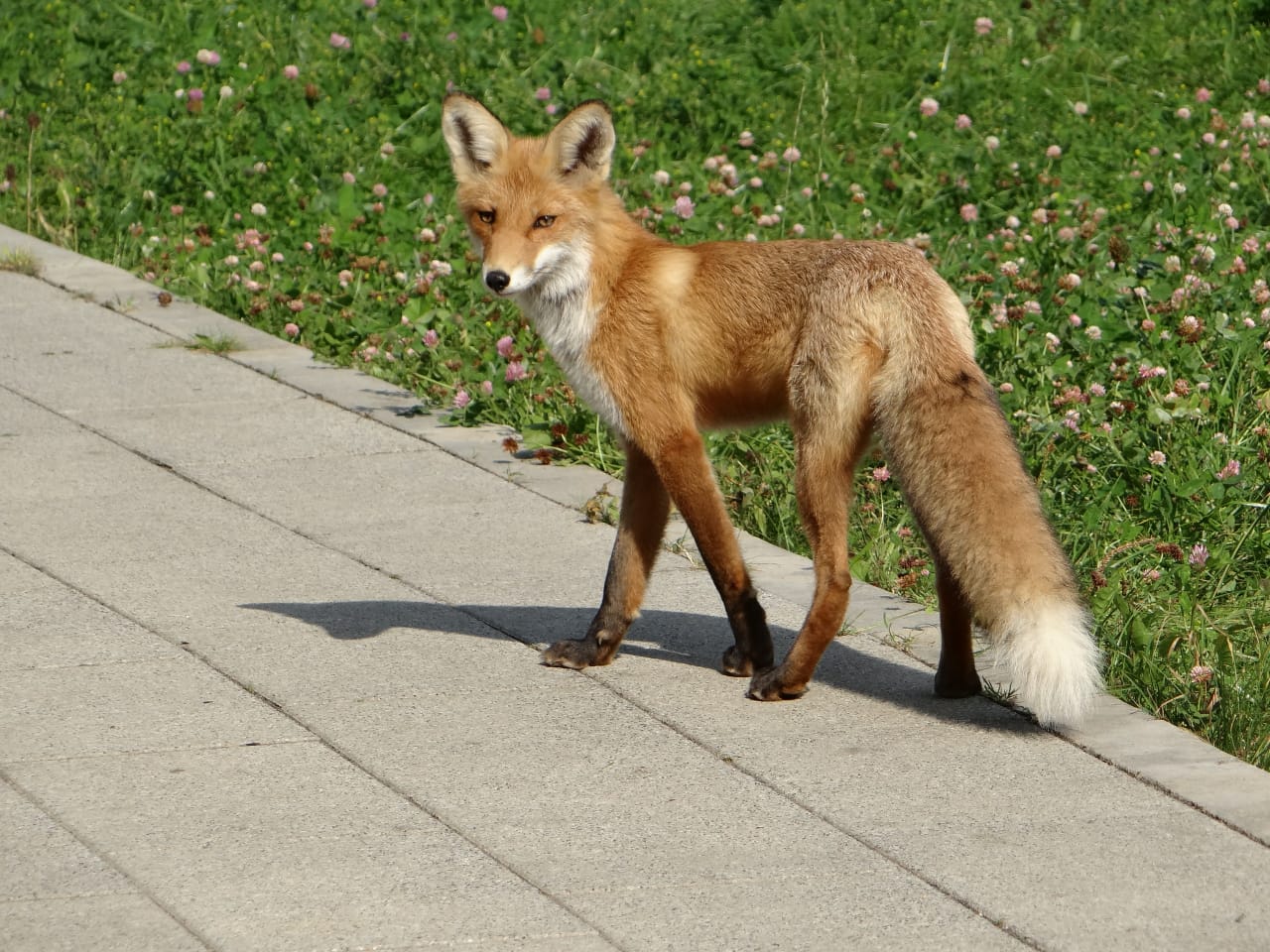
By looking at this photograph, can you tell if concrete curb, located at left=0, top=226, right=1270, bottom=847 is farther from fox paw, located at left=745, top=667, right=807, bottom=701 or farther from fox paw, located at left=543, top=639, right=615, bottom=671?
fox paw, located at left=543, top=639, right=615, bottom=671

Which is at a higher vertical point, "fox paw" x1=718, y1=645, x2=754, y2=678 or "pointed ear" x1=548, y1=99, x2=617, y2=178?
"pointed ear" x1=548, y1=99, x2=617, y2=178

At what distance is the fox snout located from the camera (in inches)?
182

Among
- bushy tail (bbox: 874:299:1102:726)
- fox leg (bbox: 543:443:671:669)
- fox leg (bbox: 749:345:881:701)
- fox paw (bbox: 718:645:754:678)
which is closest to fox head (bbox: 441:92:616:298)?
fox leg (bbox: 543:443:671:669)

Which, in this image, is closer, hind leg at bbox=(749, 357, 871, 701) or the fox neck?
hind leg at bbox=(749, 357, 871, 701)

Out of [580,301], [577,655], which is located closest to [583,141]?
[580,301]

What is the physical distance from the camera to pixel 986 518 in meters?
4.20

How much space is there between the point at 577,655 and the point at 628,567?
286 mm

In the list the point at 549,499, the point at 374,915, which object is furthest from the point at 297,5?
the point at 374,915

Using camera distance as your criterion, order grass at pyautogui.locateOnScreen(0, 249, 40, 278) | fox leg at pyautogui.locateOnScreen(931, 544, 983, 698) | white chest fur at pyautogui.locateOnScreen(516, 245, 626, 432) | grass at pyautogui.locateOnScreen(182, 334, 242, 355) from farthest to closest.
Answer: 1. grass at pyautogui.locateOnScreen(0, 249, 40, 278)
2. grass at pyautogui.locateOnScreen(182, 334, 242, 355)
3. white chest fur at pyautogui.locateOnScreen(516, 245, 626, 432)
4. fox leg at pyautogui.locateOnScreen(931, 544, 983, 698)

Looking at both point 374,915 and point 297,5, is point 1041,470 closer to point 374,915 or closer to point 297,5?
point 374,915

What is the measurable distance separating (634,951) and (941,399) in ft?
5.46

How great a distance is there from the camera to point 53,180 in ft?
35.2

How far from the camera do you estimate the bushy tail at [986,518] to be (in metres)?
4.03

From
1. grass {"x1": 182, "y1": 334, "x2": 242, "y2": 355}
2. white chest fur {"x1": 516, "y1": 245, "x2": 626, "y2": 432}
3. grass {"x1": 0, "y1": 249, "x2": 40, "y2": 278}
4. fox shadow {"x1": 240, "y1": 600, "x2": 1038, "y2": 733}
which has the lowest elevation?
grass {"x1": 0, "y1": 249, "x2": 40, "y2": 278}
